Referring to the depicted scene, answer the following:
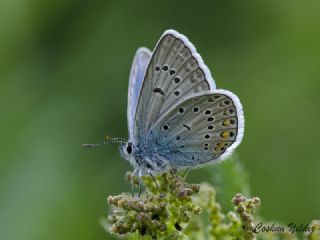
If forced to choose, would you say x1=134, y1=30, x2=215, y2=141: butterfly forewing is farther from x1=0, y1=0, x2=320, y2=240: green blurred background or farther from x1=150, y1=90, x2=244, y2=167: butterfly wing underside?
x1=0, y1=0, x2=320, y2=240: green blurred background

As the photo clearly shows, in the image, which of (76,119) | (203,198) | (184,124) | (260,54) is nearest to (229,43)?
(260,54)

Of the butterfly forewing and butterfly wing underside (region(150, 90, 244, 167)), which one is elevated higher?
the butterfly forewing

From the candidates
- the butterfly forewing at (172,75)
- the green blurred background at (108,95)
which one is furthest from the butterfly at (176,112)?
the green blurred background at (108,95)

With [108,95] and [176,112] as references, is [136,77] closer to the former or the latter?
[176,112]

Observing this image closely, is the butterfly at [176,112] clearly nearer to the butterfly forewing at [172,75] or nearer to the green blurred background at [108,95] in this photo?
the butterfly forewing at [172,75]

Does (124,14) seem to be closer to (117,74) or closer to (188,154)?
(117,74)

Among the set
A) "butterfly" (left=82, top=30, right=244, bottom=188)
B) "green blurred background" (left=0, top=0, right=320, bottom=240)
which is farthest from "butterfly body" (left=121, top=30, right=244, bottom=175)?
"green blurred background" (left=0, top=0, right=320, bottom=240)
